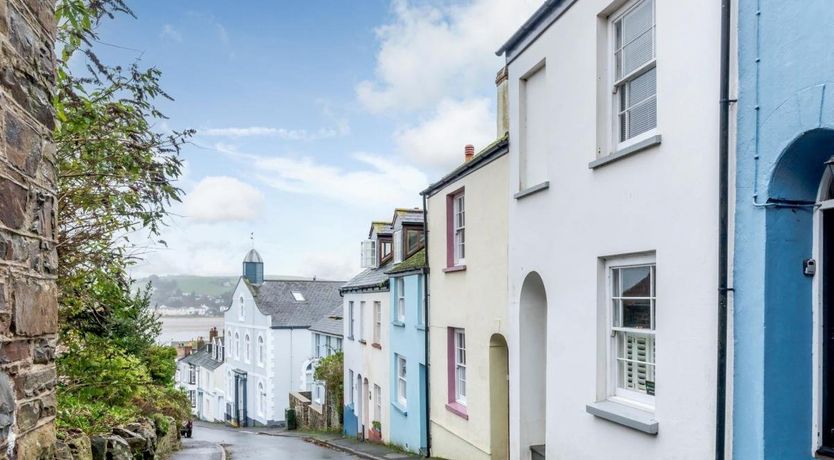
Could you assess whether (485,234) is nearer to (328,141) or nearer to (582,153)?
(582,153)

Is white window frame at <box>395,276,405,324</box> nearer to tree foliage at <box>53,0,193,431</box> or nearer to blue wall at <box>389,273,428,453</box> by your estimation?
blue wall at <box>389,273,428,453</box>

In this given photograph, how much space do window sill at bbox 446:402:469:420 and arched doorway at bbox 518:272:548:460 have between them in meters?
3.58

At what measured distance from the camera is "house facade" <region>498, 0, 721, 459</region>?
5.34 m

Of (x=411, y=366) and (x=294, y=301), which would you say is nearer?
(x=411, y=366)

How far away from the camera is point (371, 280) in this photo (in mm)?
22531

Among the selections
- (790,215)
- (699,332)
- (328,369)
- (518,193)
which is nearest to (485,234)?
(518,193)

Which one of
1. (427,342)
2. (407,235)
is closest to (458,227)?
(427,342)

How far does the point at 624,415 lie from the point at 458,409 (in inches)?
281

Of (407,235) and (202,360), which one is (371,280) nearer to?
(407,235)

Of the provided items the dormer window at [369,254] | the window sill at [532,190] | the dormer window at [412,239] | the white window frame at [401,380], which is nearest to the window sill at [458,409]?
the white window frame at [401,380]

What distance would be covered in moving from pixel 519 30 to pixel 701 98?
4.04m

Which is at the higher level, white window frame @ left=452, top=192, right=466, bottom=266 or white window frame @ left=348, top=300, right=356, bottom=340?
white window frame @ left=452, top=192, right=466, bottom=266

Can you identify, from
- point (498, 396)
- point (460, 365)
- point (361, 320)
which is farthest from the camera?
point (361, 320)

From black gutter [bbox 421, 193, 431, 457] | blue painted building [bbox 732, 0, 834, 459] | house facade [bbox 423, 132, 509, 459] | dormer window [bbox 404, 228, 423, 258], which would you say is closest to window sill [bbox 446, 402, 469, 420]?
house facade [bbox 423, 132, 509, 459]
